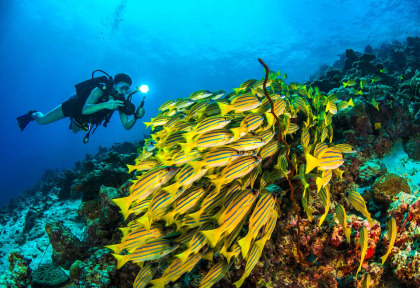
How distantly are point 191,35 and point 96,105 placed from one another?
57273 mm

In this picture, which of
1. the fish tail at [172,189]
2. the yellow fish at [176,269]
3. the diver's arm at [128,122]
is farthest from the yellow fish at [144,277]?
the diver's arm at [128,122]

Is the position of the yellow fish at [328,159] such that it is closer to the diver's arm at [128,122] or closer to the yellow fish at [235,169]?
the yellow fish at [235,169]

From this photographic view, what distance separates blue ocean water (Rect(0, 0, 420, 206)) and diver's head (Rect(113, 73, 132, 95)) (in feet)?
105

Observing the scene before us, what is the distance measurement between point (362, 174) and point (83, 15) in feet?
233

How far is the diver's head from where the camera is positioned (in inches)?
314

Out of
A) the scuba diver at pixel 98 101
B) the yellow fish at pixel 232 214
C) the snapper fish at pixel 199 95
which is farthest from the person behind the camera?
the scuba diver at pixel 98 101

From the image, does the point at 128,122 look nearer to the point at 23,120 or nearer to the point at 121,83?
the point at 121,83

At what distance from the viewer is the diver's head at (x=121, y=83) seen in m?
7.99

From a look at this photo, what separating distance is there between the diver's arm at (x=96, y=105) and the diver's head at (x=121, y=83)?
0.66 meters

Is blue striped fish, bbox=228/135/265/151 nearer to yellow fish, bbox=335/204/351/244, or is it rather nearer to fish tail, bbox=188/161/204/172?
fish tail, bbox=188/161/204/172

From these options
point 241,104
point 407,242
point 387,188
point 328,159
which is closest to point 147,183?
point 241,104

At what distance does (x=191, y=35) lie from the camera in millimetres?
56188

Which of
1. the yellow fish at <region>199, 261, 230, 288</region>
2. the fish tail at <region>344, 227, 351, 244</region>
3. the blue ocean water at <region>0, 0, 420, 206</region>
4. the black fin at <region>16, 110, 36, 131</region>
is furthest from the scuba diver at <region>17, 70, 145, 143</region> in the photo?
the blue ocean water at <region>0, 0, 420, 206</region>

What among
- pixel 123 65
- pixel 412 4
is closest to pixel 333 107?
pixel 412 4
